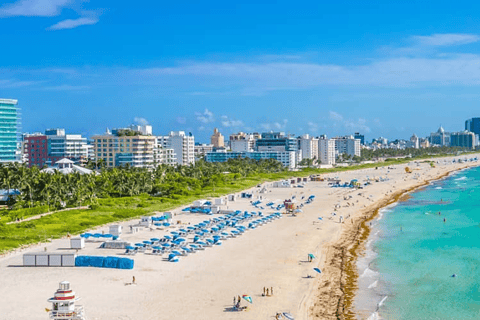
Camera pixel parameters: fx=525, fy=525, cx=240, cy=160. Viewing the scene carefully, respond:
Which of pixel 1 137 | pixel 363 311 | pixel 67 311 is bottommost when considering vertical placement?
pixel 363 311

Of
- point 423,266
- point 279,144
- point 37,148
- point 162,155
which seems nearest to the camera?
point 423,266

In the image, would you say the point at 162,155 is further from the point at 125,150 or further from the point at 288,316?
the point at 288,316

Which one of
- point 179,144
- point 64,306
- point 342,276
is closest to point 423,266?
point 342,276

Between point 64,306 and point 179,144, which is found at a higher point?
point 179,144

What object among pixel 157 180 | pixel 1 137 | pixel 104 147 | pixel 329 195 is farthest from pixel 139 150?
pixel 329 195

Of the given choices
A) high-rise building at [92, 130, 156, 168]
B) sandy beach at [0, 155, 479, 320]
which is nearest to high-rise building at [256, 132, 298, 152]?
high-rise building at [92, 130, 156, 168]

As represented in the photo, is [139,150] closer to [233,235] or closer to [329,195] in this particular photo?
[329,195]

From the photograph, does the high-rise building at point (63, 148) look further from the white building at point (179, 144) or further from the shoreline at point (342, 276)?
the shoreline at point (342, 276)
